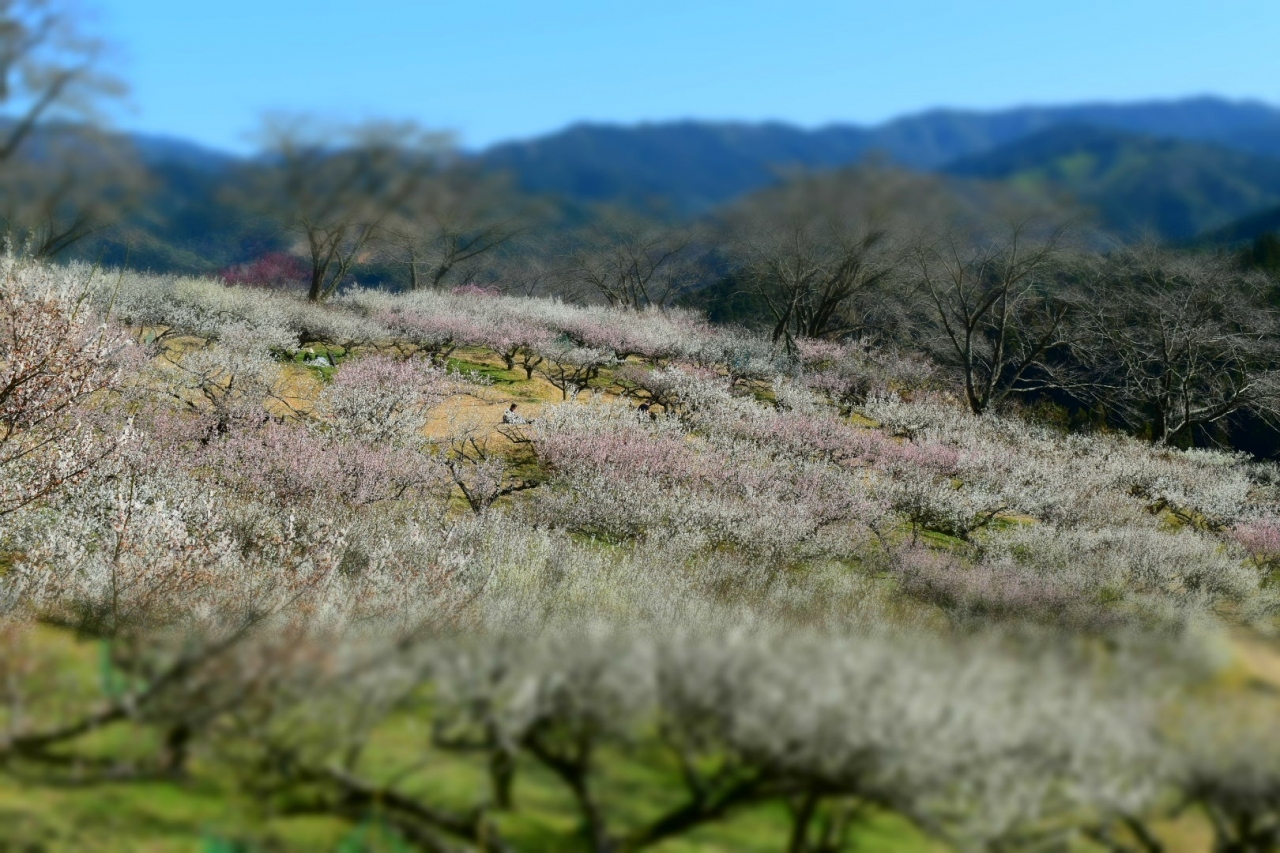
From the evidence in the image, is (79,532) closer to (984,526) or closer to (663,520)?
(663,520)

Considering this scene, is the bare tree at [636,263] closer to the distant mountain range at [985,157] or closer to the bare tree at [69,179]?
the bare tree at [69,179]

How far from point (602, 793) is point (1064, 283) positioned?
1025 inches

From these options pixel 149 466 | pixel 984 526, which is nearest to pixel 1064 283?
pixel 984 526

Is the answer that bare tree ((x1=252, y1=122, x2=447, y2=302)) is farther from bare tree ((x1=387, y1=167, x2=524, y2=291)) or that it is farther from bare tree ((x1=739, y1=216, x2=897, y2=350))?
bare tree ((x1=739, y1=216, x2=897, y2=350))

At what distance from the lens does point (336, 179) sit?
82.9ft

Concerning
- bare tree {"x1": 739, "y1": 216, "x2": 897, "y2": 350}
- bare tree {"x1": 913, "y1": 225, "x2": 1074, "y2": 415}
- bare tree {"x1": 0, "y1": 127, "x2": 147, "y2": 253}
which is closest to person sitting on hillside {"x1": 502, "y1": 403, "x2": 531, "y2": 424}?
bare tree {"x1": 739, "y1": 216, "x2": 897, "y2": 350}

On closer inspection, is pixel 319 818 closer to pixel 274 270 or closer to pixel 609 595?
pixel 609 595

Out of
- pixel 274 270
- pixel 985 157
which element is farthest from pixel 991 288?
pixel 274 270

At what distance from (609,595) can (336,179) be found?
76.0ft

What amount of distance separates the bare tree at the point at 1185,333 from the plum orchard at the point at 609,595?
4.00 metres

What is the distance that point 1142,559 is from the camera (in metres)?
8.73

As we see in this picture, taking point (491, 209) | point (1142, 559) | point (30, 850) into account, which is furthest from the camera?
point (491, 209)

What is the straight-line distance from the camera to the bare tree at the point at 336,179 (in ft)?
80.9

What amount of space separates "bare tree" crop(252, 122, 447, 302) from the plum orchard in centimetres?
632
